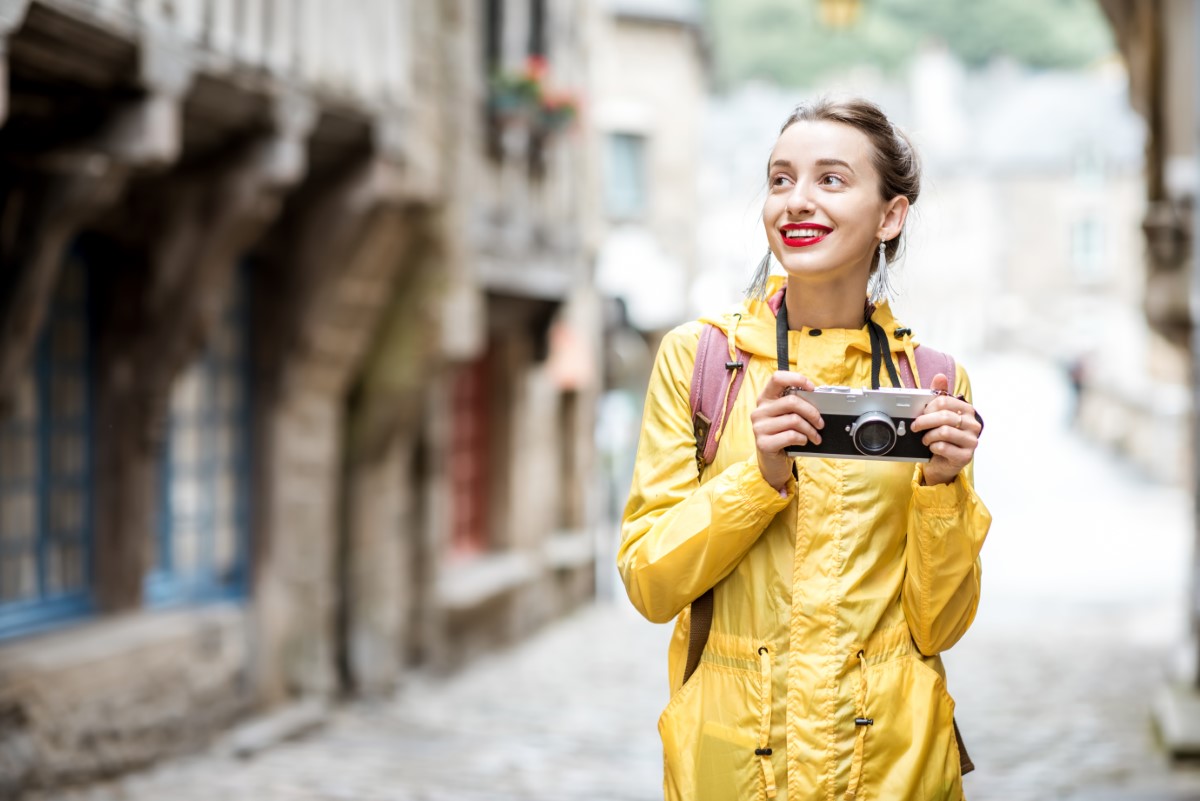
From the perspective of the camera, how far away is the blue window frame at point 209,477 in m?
7.75

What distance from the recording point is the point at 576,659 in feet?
37.1

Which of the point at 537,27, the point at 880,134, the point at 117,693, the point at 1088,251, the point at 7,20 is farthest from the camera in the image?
the point at 1088,251

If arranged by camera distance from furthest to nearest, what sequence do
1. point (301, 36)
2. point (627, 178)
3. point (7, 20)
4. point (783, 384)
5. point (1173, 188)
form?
1. point (627, 178)
2. point (1173, 188)
3. point (301, 36)
4. point (7, 20)
5. point (783, 384)

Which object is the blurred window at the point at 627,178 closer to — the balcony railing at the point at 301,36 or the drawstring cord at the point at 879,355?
the balcony railing at the point at 301,36

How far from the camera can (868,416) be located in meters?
2.11

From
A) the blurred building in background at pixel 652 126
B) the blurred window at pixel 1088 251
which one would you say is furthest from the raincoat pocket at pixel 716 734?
the blurred window at pixel 1088 251

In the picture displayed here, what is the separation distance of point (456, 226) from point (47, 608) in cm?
350

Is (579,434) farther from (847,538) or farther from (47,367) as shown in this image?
(847,538)

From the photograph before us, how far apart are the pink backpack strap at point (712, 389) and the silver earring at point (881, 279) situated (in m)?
0.25

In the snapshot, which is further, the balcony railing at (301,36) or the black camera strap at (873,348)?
the balcony railing at (301,36)

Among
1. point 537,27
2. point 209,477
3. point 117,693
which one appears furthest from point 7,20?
point 537,27

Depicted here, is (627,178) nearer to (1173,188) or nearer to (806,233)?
(1173,188)

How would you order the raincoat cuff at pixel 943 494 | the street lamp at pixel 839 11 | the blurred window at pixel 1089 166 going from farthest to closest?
the blurred window at pixel 1089 166 → the street lamp at pixel 839 11 → the raincoat cuff at pixel 943 494

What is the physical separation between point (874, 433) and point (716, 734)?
488mm
